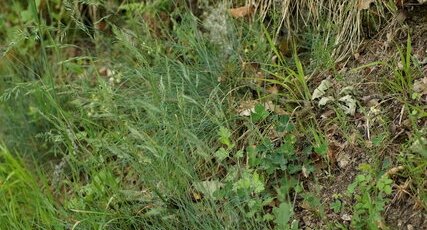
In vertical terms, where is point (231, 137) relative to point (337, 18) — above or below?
below

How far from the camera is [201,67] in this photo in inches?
137

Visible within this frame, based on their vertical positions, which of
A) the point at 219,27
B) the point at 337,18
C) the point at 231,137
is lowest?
the point at 231,137

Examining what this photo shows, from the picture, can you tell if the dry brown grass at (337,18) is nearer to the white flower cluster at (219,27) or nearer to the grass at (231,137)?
the grass at (231,137)

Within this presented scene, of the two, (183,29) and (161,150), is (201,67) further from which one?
(161,150)

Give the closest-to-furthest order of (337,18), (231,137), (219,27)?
(231,137), (337,18), (219,27)

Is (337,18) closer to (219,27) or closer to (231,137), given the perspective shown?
(219,27)

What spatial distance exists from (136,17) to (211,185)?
4.15ft

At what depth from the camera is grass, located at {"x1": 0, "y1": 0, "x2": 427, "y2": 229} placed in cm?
273

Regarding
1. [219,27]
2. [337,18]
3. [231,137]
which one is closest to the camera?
[231,137]

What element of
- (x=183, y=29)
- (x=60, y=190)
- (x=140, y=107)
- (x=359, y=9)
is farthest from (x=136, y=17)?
(x=359, y=9)

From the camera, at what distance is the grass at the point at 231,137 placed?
273cm

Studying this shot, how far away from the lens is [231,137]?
10.2 feet

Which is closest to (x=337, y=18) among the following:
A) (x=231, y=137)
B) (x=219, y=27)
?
(x=219, y=27)

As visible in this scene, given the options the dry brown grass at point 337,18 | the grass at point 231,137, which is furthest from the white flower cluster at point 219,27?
the dry brown grass at point 337,18
